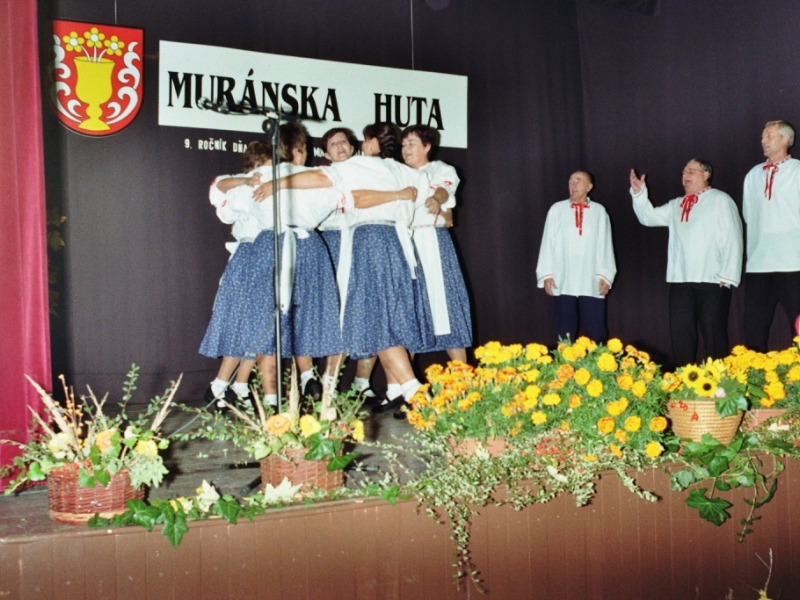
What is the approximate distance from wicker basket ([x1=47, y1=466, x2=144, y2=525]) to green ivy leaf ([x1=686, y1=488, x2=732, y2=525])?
61.6 inches

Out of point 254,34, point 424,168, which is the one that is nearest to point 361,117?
point 254,34

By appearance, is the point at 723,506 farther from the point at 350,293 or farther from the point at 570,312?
the point at 570,312

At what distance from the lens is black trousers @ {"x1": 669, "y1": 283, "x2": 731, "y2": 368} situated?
4836mm

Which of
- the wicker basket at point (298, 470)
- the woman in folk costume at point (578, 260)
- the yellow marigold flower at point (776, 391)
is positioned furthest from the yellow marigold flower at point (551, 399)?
the woman in folk costume at point (578, 260)

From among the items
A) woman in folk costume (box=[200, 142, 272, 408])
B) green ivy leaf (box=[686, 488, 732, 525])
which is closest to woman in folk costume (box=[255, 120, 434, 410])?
woman in folk costume (box=[200, 142, 272, 408])

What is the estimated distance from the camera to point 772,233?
4.57 metres

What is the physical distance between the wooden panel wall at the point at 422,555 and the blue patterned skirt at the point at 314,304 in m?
1.84

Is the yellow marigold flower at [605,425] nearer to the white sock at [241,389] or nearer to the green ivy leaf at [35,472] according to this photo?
the green ivy leaf at [35,472]

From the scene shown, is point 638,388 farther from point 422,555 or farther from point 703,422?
point 422,555

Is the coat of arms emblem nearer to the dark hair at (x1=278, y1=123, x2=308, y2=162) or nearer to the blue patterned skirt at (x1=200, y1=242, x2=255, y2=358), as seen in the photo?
the blue patterned skirt at (x1=200, y1=242, x2=255, y2=358)

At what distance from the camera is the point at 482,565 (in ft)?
7.25

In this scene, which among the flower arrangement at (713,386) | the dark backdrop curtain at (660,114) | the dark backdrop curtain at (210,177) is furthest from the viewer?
the dark backdrop curtain at (660,114)

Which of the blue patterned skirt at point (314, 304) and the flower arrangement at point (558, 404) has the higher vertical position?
the blue patterned skirt at point (314, 304)

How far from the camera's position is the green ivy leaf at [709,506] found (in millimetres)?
2408
